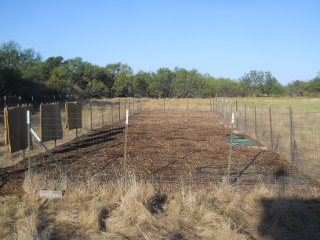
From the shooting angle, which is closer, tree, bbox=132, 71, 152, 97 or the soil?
the soil

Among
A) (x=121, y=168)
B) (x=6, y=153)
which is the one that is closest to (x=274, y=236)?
(x=121, y=168)

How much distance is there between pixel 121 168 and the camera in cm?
860

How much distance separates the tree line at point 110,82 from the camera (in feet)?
117

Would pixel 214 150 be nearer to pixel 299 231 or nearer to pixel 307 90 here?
pixel 299 231

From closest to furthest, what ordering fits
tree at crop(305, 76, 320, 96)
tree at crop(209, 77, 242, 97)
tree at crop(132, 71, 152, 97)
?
tree at crop(132, 71, 152, 97) → tree at crop(209, 77, 242, 97) → tree at crop(305, 76, 320, 96)

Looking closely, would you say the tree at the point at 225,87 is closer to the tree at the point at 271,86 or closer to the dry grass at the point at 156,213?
the tree at the point at 271,86

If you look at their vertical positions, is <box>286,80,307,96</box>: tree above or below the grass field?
above

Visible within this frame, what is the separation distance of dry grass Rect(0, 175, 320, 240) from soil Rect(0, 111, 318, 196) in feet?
2.95

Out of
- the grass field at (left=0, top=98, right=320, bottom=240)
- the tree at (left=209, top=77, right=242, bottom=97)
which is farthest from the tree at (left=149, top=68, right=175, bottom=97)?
the grass field at (left=0, top=98, right=320, bottom=240)

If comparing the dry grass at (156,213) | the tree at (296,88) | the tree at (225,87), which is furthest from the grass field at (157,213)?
the tree at (296,88)

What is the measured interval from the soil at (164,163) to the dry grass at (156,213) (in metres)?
0.90

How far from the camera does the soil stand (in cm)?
763

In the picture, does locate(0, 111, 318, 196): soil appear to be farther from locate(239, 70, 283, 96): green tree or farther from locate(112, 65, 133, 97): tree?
locate(239, 70, 283, 96): green tree

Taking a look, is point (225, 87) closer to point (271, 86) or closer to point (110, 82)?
point (271, 86)
